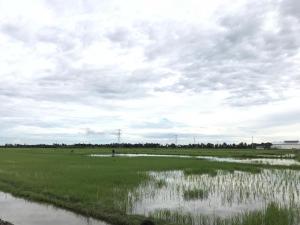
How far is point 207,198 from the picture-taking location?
16.4 meters

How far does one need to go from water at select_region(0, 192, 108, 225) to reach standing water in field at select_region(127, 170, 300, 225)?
172 centimetres

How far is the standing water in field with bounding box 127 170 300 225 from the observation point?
42.8ft

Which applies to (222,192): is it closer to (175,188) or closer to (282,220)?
(175,188)

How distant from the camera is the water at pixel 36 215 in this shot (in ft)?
41.6

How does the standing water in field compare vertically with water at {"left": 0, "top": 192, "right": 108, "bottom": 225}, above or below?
above

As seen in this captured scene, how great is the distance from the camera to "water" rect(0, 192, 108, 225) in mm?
12672

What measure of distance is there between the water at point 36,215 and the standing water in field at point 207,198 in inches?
67.8

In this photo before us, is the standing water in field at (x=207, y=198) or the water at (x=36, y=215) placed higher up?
the standing water in field at (x=207, y=198)

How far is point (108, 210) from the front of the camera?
1323 centimetres

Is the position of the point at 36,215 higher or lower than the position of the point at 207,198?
lower

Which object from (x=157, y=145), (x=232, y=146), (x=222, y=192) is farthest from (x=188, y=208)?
(x=157, y=145)

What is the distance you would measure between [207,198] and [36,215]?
6.39m

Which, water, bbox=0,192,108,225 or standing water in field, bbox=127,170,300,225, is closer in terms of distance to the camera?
water, bbox=0,192,108,225

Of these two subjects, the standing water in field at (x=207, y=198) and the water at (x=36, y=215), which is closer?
the water at (x=36, y=215)
